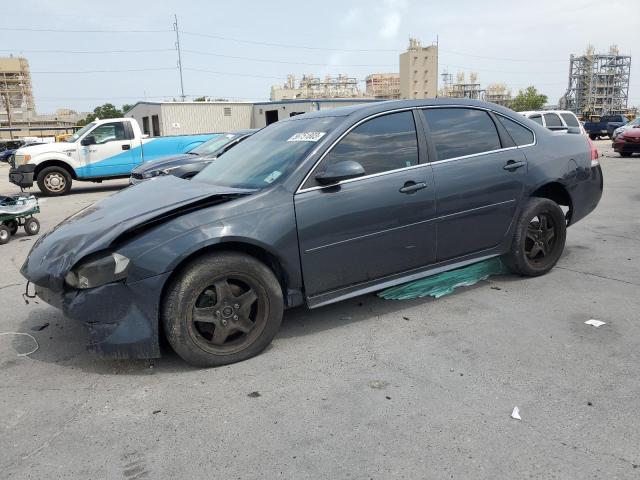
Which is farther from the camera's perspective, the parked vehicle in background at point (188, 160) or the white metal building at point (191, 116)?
the white metal building at point (191, 116)

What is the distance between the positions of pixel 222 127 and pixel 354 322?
115 ft

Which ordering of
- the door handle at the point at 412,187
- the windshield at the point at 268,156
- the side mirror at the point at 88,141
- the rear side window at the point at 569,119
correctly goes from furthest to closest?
the rear side window at the point at 569,119 < the side mirror at the point at 88,141 < the door handle at the point at 412,187 < the windshield at the point at 268,156

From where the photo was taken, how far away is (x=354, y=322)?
13.4 ft

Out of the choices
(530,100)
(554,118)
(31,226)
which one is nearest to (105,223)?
(31,226)

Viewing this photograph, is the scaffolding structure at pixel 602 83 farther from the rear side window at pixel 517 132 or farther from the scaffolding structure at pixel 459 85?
the rear side window at pixel 517 132

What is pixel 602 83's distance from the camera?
152 meters

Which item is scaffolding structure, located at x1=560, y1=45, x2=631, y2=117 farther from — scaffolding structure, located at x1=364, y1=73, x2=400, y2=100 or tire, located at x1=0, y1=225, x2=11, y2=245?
tire, located at x1=0, y1=225, x2=11, y2=245

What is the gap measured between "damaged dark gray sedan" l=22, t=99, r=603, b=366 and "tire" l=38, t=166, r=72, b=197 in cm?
1091

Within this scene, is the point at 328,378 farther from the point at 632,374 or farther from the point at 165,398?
the point at 632,374

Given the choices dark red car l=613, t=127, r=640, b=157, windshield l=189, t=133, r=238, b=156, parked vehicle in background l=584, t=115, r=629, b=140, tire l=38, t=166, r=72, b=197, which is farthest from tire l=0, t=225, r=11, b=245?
parked vehicle in background l=584, t=115, r=629, b=140

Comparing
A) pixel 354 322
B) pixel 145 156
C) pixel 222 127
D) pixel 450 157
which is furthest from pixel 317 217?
pixel 222 127

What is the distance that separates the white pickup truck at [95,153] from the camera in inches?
537

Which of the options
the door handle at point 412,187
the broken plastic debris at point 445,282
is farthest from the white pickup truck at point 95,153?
the door handle at point 412,187

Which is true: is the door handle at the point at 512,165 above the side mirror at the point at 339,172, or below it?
below
